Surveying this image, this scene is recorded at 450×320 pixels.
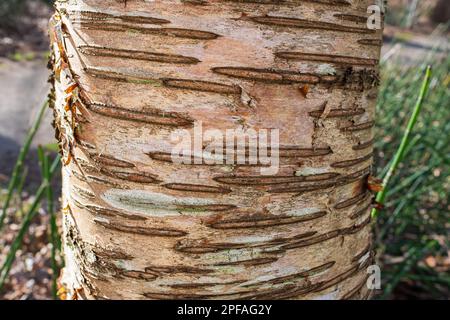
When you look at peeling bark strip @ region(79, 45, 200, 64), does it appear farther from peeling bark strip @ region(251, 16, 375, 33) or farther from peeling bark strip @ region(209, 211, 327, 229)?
→ peeling bark strip @ region(209, 211, 327, 229)

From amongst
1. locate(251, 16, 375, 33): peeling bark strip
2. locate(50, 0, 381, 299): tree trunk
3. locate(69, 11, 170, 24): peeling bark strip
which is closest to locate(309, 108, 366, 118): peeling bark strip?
locate(50, 0, 381, 299): tree trunk

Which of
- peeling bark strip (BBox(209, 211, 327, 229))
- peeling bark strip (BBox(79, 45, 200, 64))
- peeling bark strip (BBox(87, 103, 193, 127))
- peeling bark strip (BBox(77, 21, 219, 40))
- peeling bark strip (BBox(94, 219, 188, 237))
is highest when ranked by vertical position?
peeling bark strip (BBox(77, 21, 219, 40))

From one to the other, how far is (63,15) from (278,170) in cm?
38

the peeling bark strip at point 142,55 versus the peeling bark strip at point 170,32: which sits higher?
the peeling bark strip at point 170,32

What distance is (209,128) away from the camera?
615mm

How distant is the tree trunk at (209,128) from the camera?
1.97 feet

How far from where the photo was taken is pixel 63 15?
26.6 inches

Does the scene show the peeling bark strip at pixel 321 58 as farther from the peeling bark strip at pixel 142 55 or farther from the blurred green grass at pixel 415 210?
the blurred green grass at pixel 415 210

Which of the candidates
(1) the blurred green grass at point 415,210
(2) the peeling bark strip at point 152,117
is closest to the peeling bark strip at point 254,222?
(2) the peeling bark strip at point 152,117

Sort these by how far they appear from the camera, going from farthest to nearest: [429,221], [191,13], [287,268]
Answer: [429,221], [287,268], [191,13]

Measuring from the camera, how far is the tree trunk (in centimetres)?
60

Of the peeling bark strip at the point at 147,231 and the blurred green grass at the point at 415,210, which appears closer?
the peeling bark strip at the point at 147,231
